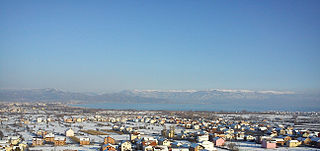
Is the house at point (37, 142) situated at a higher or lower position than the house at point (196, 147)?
lower

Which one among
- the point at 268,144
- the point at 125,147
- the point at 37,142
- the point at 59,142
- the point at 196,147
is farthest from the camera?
the point at 59,142

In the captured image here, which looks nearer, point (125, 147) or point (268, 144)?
point (125, 147)

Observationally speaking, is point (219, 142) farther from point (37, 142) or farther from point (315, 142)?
point (37, 142)

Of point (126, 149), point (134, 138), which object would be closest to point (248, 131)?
point (134, 138)

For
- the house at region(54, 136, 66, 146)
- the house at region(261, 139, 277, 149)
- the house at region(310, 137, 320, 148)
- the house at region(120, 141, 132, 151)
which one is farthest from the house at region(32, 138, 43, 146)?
the house at region(310, 137, 320, 148)

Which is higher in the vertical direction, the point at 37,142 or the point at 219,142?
the point at 219,142

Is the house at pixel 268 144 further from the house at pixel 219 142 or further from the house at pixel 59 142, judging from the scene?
the house at pixel 59 142

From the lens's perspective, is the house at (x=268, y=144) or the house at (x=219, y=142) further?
the house at (x=219, y=142)

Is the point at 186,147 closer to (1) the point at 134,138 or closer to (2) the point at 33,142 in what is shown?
(1) the point at 134,138

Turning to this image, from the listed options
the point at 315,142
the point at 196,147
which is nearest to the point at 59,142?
the point at 196,147

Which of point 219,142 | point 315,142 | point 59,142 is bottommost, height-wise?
point 59,142

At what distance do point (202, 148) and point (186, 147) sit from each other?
686mm

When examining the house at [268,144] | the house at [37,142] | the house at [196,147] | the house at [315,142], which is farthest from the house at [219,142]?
the house at [37,142]

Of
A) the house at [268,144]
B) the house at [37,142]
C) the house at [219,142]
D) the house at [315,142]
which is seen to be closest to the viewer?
the house at [268,144]
